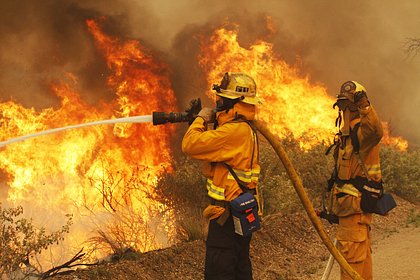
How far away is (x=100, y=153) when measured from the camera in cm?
973

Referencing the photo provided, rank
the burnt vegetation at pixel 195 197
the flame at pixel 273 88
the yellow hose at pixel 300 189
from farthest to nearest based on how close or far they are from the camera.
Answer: the flame at pixel 273 88 → the burnt vegetation at pixel 195 197 → the yellow hose at pixel 300 189

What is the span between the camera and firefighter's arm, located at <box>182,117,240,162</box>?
133 inches

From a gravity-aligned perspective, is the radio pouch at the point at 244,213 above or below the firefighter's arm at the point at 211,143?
below

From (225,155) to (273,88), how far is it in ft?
35.5

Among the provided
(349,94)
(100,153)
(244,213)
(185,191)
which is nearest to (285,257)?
(185,191)

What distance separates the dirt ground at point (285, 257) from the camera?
16.1 feet

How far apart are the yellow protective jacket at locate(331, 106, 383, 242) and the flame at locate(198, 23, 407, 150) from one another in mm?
8774

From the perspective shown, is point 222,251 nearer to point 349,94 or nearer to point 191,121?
point 191,121

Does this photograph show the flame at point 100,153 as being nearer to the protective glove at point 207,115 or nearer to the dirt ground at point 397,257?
the dirt ground at point 397,257

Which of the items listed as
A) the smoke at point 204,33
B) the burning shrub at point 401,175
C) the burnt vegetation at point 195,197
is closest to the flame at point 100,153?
the burnt vegetation at point 195,197

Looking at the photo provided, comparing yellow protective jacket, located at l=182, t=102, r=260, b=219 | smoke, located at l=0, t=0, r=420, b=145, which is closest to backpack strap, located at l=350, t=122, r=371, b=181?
yellow protective jacket, located at l=182, t=102, r=260, b=219

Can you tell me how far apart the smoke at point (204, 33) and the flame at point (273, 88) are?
51 centimetres

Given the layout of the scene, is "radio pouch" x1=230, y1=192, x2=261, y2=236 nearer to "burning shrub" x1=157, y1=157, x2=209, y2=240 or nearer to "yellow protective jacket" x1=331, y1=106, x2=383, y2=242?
"yellow protective jacket" x1=331, y1=106, x2=383, y2=242

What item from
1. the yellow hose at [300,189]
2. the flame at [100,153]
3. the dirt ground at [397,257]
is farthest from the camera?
the flame at [100,153]
